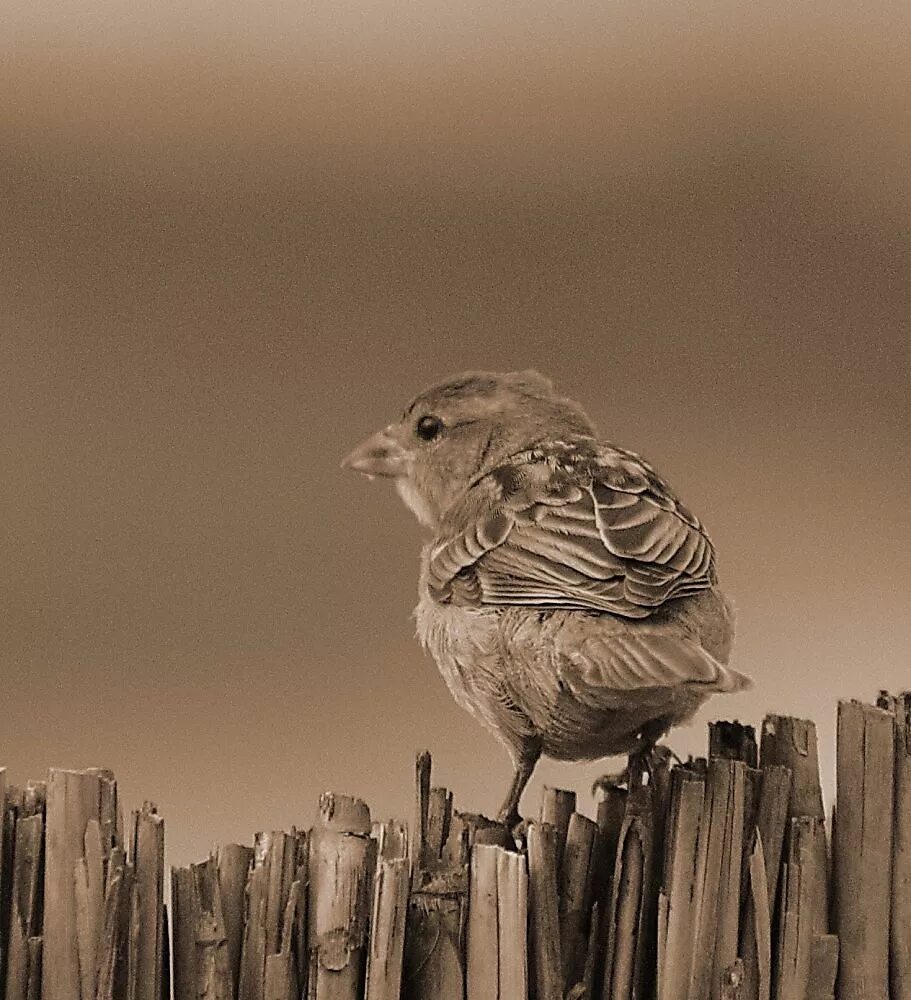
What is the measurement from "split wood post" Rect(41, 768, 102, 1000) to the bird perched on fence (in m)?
0.66

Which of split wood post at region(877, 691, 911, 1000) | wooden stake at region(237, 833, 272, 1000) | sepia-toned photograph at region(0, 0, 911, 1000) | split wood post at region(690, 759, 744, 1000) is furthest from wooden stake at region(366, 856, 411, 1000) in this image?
sepia-toned photograph at region(0, 0, 911, 1000)

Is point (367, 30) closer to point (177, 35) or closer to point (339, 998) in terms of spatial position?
point (177, 35)

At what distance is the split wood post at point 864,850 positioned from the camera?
1.77 metres

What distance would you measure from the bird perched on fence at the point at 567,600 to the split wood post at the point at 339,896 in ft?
1.38

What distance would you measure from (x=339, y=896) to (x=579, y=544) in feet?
2.45

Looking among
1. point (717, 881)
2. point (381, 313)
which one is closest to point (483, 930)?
point (717, 881)

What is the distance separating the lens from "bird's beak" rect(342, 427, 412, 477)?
2.78 meters

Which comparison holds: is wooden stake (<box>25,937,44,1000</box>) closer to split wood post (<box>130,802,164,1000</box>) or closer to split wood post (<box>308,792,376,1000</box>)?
split wood post (<box>130,802,164,1000</box>)

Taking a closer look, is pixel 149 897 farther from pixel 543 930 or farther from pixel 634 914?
pixel 634 914

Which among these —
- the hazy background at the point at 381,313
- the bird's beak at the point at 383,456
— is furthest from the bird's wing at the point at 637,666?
the hazy background at the point at 381,313

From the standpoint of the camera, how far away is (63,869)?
5.35 ft

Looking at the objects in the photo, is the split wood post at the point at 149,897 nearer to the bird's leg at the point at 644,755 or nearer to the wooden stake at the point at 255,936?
the wooden stake at the point at 255,936

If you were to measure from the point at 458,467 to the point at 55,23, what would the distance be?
1.10 metres

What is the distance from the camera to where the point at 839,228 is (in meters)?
3.11
